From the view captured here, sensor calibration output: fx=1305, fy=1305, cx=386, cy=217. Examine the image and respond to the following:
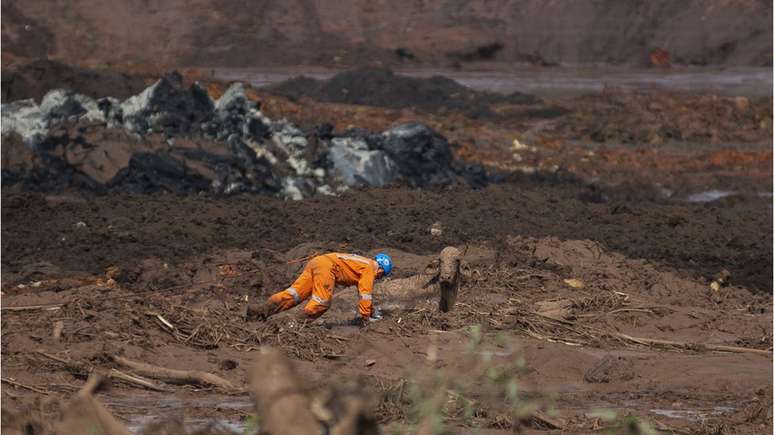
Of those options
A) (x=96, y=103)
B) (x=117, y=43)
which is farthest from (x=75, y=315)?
(x=117, y=43)

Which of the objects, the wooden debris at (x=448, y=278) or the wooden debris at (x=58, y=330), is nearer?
the wooden debris at (x=58, y=330)

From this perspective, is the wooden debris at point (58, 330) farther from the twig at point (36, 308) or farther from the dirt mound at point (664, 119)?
the dirt mound at point (664, 119)

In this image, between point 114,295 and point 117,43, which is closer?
point 114,295

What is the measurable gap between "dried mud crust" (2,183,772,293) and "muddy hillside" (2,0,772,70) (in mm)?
28943

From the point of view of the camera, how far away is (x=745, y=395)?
1148cm

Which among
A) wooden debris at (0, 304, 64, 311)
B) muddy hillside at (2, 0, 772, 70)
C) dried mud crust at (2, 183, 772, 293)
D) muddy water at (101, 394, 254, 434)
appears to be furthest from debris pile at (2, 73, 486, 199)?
muddy hillside at (2, 0, 772, 70)

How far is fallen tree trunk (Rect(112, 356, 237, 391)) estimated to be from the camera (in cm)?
1092

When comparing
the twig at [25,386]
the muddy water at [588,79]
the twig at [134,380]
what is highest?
the twig at [25,386]

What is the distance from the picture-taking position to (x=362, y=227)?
1809 centimetres

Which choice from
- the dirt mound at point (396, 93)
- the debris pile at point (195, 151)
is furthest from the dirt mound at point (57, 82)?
the dirt mound at point (396, 93)

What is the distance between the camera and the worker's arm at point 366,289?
1293cm

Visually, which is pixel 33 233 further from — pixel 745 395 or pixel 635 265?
pixel 745 395

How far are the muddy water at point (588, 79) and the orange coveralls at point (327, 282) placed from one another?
29335mm

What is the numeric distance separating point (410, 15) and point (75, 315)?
4232cm
